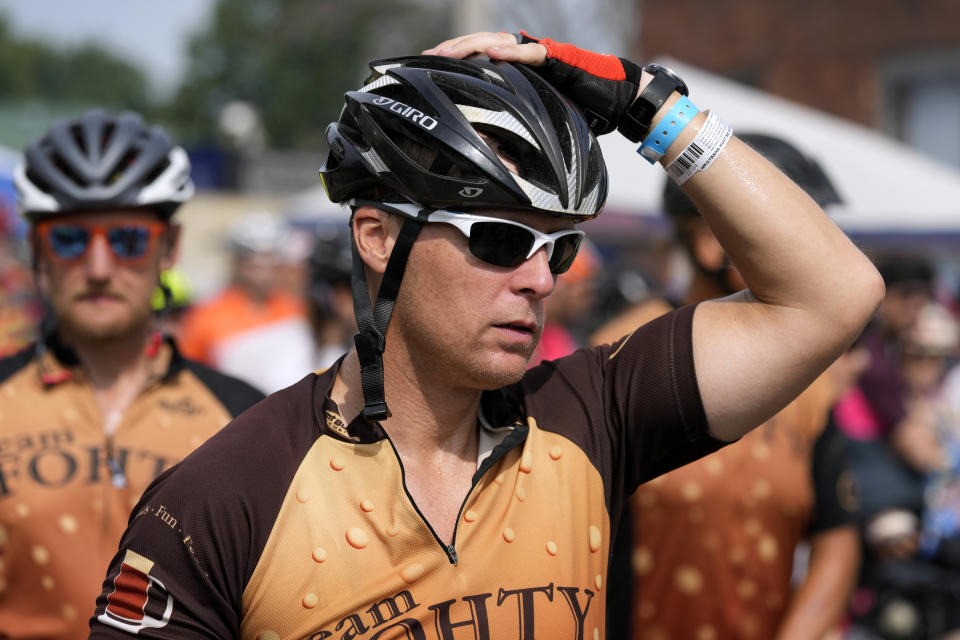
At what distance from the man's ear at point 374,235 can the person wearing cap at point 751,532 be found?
160 centimetres

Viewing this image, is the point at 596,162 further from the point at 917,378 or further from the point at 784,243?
the point at 917,378

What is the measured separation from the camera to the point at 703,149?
7.53 ft

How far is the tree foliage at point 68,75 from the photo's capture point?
75.8m

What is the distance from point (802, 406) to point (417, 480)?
1.87 metres

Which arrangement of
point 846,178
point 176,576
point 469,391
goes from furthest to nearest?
point 846,178 → point 469,391 → point 176,576

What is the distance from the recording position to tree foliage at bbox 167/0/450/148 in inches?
2122

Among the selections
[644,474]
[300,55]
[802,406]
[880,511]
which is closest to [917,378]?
[880,511]

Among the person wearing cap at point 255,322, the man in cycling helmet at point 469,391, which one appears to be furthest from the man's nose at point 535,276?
the person wearing cap at point 255,322

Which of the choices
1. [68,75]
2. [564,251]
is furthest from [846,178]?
[68,75]

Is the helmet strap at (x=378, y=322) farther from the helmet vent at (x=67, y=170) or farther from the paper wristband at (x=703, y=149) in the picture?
the helmet vent at (x=67, y=170)

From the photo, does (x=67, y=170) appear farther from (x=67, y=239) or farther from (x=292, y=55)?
(x=292, y=55)

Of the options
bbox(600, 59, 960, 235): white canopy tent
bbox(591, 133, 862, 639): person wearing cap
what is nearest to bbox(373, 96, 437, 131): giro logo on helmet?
bbox(591, 133, 862, 639): person wearing cap

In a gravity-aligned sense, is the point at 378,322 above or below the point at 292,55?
below

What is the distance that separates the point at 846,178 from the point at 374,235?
7882 mm
